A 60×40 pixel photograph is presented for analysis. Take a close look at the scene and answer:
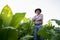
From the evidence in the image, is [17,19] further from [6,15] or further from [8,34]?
[8,34]

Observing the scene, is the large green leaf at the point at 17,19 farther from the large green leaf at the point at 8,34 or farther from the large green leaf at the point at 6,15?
the large green leaf at the point at 8,34

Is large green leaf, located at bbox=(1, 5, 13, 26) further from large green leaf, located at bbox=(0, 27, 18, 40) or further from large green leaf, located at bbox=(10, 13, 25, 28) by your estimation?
large green leaf, located at bbox=(0, 27, 18, 40)

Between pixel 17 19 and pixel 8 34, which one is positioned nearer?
pixel 8 34

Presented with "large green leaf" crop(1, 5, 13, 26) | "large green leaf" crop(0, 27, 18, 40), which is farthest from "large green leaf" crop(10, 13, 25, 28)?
"large green leaf" crop(0, 27, 18, 40)

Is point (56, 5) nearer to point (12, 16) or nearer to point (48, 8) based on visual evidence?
point (48, 8)

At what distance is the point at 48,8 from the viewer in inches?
317

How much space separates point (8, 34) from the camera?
6.71ft

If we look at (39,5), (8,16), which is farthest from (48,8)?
(8,16)

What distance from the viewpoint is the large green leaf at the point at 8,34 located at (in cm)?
201

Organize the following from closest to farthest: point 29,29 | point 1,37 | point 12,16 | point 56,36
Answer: point 56,36 < point 1,37 < point 12,16 < point 29,29

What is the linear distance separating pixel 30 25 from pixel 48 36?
2853mm

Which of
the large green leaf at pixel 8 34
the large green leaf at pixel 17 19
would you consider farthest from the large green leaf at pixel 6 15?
the large green leaf at pixel 8 34

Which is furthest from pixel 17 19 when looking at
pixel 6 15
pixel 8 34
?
pixel 8 34

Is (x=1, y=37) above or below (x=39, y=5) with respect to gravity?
below
